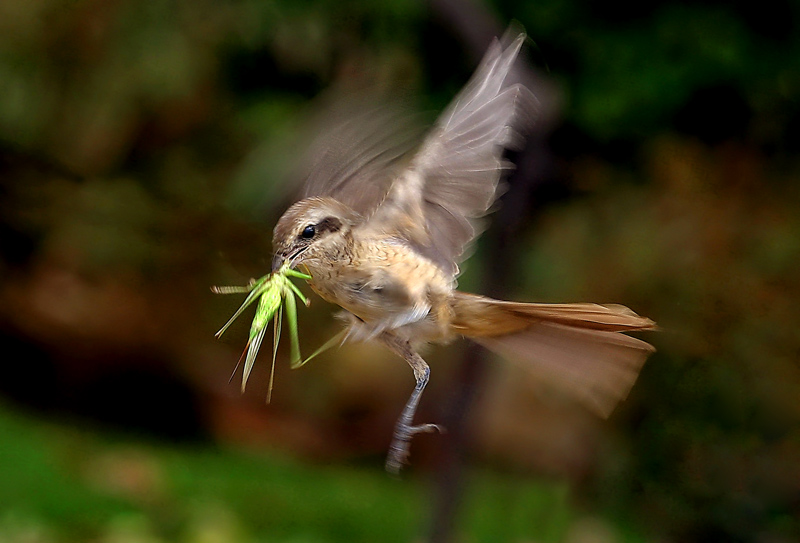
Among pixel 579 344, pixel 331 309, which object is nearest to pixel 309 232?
pixel 579 344

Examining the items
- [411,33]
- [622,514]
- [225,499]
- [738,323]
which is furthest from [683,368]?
[225,499]

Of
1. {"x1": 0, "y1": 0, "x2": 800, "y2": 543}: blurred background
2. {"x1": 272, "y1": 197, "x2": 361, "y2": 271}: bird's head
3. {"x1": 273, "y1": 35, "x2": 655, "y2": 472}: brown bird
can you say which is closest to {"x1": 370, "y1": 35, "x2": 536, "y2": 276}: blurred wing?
{"x1": 273, "y1": 35, "x2": 655, "y2": 472}: brown bird

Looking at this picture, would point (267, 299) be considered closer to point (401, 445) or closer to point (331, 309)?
point (401, 445)

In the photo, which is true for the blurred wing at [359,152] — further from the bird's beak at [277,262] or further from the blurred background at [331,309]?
the blurred background at [331,309]

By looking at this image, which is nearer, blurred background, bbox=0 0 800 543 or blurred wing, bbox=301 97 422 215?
blurred wing, bbox=301 97 422 215

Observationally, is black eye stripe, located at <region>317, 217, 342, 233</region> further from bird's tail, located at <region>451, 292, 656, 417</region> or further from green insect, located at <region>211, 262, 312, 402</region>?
bird's tail, located at <region>451, 292, 656, 417</region>

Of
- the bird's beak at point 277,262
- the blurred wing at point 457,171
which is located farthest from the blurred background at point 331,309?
the bird's beak at point 277,262

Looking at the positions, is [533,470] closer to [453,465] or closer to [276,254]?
[453,465]
